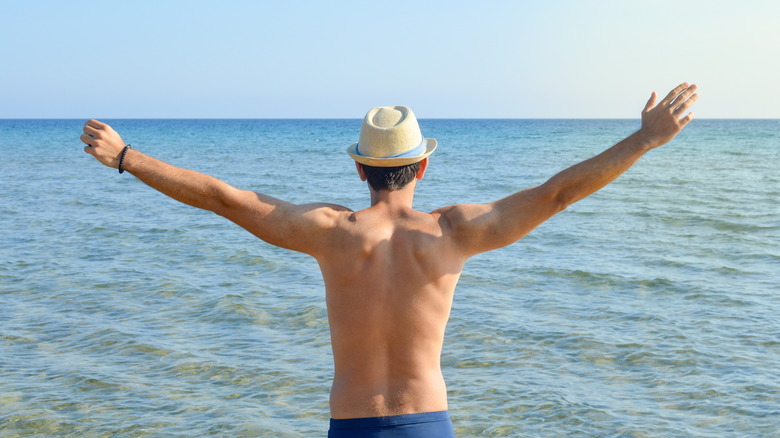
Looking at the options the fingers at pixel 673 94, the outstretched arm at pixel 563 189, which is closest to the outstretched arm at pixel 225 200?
the outstretched arm at pixel 563 189

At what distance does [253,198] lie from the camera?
2727mm

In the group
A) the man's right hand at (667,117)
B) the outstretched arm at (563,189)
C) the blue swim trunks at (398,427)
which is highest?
the man's right hand at (667,117)

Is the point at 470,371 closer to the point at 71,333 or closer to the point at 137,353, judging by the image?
the point at 137,353

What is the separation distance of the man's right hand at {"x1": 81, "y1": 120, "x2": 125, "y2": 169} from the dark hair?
0.86 metres

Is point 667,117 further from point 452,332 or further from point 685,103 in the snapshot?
point 452,332

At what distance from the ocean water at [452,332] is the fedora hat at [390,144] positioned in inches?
115

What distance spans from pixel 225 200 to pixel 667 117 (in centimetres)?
152

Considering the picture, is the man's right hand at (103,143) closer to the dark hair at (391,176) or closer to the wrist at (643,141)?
the dark hair at (391,176)

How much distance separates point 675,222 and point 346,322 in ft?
39.4

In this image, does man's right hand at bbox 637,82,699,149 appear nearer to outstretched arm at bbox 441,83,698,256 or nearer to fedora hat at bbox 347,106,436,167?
outstretched arm at bbox 441,83,698,256

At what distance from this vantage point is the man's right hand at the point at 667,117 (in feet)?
8.77

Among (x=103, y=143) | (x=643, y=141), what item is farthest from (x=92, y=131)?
(x=643, y=141)

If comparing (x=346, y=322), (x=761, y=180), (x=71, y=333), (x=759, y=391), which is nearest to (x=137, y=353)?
(x=71, y=333)

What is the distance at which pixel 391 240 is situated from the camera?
2697 millimetres
